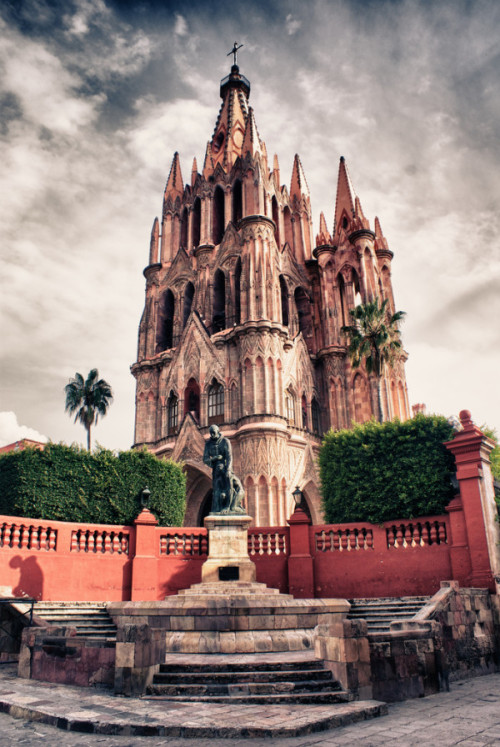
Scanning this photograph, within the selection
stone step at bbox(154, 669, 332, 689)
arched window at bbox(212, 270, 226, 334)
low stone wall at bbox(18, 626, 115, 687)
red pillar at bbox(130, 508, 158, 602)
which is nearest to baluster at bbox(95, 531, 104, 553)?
red pillar at bbox(130, 508, 158, 602)

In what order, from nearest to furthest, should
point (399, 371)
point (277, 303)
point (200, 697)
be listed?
1. point (200, 697)
2. point (277, 303)
3. point (399, 371)

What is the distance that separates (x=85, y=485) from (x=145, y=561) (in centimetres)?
271

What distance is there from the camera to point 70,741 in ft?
16.9

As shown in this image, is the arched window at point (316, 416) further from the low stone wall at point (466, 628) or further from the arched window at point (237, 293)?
the low stone wall at point (466, 628)

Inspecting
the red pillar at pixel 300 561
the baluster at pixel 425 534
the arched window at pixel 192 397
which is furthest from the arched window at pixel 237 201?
the baluster at pixel 425 534

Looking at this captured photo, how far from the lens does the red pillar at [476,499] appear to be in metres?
13.0

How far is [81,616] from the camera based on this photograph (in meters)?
12.1

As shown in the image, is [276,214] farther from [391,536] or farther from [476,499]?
[476,499]

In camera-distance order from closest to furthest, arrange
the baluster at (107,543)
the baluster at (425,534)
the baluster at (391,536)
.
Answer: the baluster at (425,534) → the baluster at (107,543) → the baluster at (391,536)

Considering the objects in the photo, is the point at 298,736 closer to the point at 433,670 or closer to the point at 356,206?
the point at 433,670

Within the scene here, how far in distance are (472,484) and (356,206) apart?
84.3 ft

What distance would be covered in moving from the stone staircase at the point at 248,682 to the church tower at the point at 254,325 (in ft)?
58.8

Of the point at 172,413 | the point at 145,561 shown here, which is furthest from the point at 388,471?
the point at 172,413

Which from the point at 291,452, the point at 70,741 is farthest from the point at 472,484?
the point at 291,452
